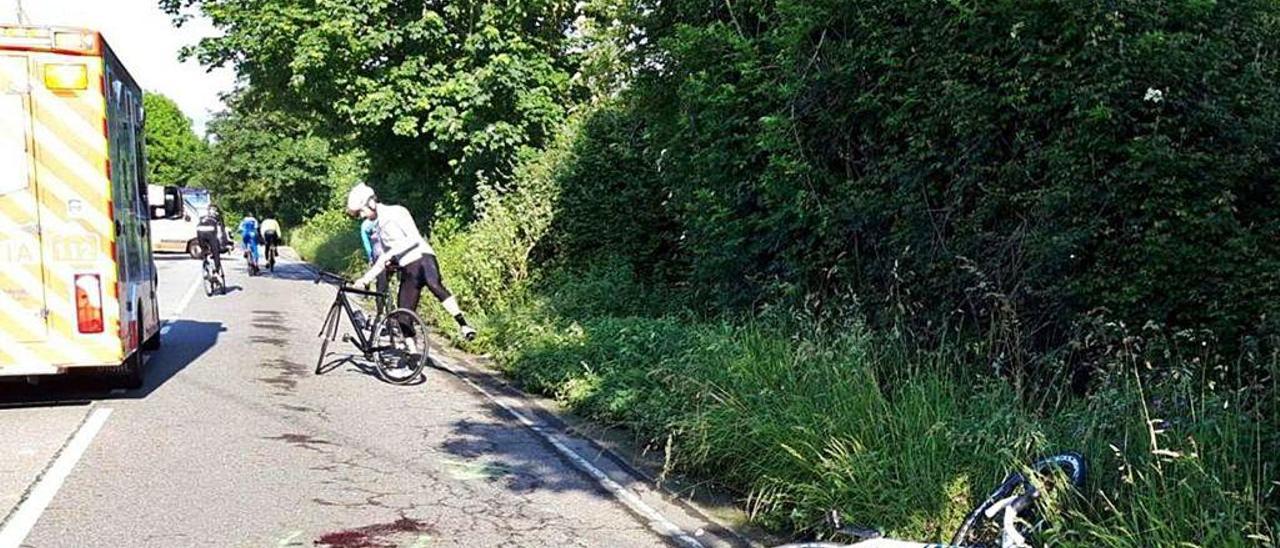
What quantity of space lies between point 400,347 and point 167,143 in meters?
88.7

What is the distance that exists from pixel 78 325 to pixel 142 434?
4.52 ft

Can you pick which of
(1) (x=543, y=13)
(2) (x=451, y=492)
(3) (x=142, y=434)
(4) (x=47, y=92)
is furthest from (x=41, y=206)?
(1) (x=543, y=13)

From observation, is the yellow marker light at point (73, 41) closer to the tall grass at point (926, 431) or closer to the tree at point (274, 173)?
the tall grass at point (926, 431)

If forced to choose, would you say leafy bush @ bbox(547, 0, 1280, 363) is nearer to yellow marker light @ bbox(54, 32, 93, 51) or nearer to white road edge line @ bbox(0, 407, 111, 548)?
yellow marker light @ bbox(54, 32, 93, 51)

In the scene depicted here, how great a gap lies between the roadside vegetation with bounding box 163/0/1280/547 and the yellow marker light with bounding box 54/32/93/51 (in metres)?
4.73

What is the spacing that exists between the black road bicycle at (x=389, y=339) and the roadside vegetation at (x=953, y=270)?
1089mm

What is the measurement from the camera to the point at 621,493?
A: 6.50m

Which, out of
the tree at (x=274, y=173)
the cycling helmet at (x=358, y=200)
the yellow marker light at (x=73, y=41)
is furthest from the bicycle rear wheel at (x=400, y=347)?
the tree at (x=274, y=173)

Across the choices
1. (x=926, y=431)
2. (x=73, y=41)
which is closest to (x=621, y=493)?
(x=926, y=431)

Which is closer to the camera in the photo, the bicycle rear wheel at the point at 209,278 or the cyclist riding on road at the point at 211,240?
the cyclist riding on road at the point at 211,240

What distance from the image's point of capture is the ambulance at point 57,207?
8.27 m

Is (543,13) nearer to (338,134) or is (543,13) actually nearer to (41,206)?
(338,134)

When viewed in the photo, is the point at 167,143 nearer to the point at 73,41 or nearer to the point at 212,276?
the point at 212,276

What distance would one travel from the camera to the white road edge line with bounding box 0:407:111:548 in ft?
17.9
